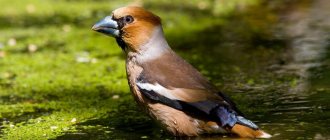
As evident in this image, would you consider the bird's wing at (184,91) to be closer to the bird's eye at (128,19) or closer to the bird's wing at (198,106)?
the bird's wing at (198,106)

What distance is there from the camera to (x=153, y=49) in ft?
19.4

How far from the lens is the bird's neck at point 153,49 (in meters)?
5.88

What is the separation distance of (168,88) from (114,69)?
11.7 feet

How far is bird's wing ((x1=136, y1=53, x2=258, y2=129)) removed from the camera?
5457 mm

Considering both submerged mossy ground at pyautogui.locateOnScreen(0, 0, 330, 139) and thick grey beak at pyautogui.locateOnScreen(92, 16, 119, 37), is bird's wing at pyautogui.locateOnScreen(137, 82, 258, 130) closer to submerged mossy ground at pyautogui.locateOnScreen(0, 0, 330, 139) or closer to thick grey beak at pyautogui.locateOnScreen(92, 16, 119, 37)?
submerged mossy ground at pyautogui.locateOnScreen(0, 0, 330, 139)

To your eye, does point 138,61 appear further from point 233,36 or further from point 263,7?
point 263,7

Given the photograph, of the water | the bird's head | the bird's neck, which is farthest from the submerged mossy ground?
the bird's head

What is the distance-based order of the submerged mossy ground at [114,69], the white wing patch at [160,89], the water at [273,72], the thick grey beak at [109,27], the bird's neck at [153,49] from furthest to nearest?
the submerged mossy ground at [114,69] → the water at [273,72] → the thick grey beak at [109,27] → the bird's neck at [153,49] → the white wing patch at [160,89]

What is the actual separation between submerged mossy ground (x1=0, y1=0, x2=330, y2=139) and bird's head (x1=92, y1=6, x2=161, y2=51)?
2.51ft

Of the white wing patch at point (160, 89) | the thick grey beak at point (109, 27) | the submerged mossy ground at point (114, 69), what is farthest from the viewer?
the submerged mossy ground at point (114, 69)

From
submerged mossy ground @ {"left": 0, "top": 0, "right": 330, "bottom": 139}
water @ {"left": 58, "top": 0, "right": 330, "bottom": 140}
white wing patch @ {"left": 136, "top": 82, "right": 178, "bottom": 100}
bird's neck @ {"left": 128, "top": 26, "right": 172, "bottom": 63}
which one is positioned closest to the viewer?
white wing patch @ {"left": 136, "top": 82, "right": 178, "bottom": 100}

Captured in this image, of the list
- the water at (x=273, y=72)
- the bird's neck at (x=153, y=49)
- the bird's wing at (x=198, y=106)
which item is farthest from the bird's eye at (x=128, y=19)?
the water at (x=273, y=72)

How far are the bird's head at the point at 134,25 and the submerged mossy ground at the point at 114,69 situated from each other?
76 centimetres

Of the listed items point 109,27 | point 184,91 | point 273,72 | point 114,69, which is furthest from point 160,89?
point 114,69
